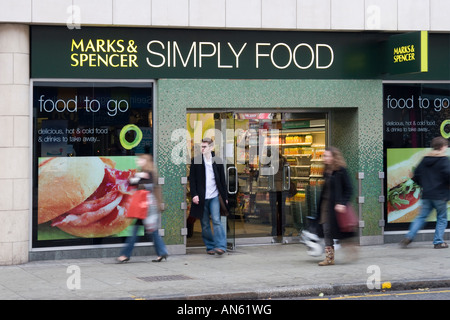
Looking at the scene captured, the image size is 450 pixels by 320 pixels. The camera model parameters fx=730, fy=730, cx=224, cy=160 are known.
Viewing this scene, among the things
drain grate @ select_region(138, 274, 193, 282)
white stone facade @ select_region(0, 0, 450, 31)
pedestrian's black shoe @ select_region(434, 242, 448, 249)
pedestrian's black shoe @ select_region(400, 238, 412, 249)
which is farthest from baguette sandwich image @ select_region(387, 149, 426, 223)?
drain grate @ select_region(138, 274, 193, 282)

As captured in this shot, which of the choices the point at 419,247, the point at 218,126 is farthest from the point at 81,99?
the point at 419,247

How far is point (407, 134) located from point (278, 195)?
2.77m

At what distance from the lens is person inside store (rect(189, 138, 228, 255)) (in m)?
12.5

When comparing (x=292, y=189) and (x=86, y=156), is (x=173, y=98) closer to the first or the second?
(x=86, y=156)

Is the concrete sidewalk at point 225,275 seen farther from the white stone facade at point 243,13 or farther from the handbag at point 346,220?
the white stone facade at point 243,13

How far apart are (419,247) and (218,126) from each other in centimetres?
429

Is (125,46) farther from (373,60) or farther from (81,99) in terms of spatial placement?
(373,60)

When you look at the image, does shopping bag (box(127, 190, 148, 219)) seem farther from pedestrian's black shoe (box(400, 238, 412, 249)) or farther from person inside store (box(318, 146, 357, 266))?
pedestrian's black shoe (box(400, 238, 412, 249))

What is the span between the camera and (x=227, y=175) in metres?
13.7

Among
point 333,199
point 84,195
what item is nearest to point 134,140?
point 84,195

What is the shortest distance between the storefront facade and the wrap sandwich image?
0.06 meters

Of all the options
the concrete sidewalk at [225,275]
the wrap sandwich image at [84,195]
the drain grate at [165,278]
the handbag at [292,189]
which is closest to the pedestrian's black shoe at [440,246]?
the concrete sidewalk at [225,275]

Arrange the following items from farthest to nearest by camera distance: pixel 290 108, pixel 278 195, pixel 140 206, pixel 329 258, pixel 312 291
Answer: pixel 278 195
pixel 290 108
pixel 140 206
pixel 329 258
pixel 312 291

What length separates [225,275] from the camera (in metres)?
10.5
